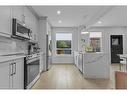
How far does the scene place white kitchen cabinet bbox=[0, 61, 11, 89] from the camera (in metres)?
2.41

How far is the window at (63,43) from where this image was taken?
11.8 metres

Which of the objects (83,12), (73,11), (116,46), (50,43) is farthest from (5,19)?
(116,46)

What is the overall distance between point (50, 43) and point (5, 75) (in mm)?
7740

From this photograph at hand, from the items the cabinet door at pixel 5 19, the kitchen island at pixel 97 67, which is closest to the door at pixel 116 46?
the kitchen island at pixel 97 67

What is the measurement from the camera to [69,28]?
11.8 meters

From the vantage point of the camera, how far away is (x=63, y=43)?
11812 millimetres

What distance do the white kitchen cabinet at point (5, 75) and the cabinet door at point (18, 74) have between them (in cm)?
30

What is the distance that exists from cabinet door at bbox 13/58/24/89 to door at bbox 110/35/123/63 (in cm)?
949

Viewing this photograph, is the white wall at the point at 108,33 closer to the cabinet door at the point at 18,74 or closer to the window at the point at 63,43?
the window at the point at 63,43

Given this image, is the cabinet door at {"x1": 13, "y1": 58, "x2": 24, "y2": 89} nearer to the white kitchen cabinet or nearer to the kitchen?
the kitchen

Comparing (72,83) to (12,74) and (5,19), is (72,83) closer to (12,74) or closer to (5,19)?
(12,74)

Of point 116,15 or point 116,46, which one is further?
point 116,46
